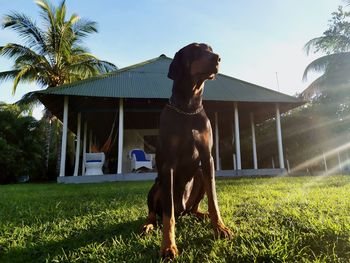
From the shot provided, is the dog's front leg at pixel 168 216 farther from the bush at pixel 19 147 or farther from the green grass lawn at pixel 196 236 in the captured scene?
the bush at pixel 19 147

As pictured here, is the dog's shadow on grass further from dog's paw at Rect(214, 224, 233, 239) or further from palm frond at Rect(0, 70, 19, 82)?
palm frond at Rect(0, 70, 19, 82)

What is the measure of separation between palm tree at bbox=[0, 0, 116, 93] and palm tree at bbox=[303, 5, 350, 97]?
45.2ft

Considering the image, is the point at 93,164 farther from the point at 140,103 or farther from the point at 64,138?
the point at 140,103

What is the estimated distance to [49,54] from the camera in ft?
60.3

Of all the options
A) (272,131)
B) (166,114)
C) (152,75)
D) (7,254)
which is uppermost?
(152,75)

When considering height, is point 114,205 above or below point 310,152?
below

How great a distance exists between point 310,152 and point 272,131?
254 centimetres

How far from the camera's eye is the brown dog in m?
2.54

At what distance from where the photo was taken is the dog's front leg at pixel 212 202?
2.49 metres

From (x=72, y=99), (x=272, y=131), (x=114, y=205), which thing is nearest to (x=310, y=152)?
(x=272, y=131)

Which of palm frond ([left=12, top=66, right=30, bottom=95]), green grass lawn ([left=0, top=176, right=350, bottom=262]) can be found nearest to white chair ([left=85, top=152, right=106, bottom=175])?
palm frond ([left=12, top=66, right=30, bottom=95])

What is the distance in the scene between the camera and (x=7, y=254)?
2664mm

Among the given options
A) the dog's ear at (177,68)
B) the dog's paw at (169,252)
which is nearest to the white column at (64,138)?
the dog's ear at (177,68)

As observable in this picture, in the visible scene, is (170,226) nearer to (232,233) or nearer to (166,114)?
(232,233)
